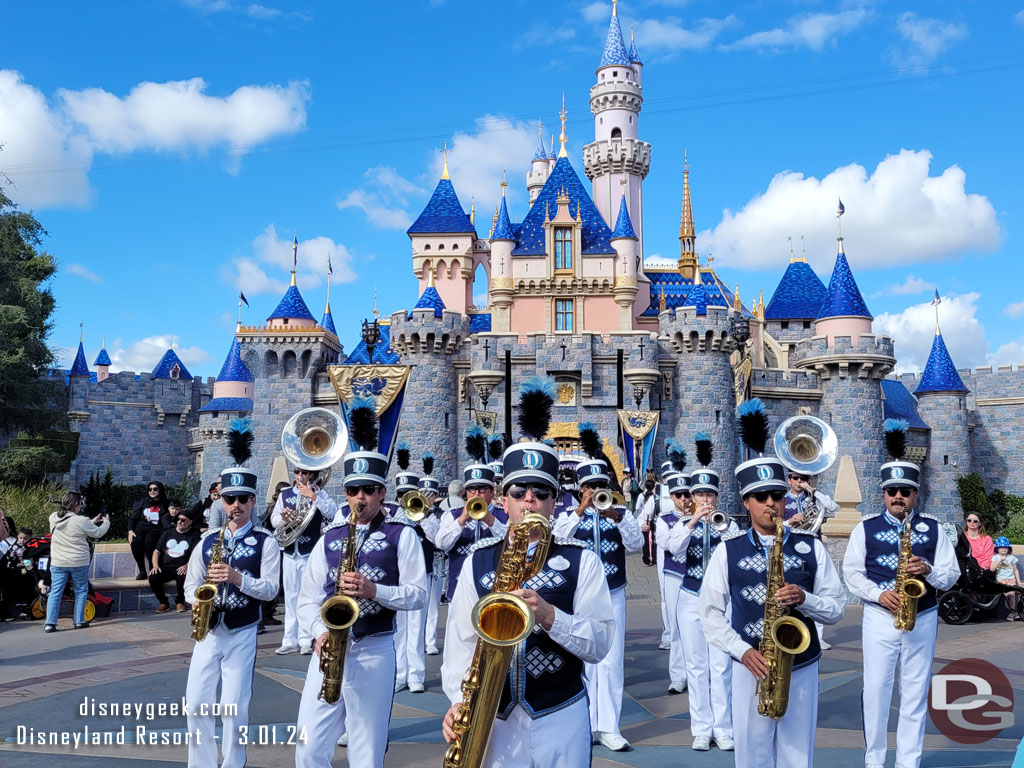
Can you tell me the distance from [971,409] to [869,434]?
10211 mm

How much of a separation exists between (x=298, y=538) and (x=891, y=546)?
6292 millimetres

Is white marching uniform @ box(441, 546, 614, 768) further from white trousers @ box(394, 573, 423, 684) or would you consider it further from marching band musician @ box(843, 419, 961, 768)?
white trousers @ box(394, 573, 423, 684)

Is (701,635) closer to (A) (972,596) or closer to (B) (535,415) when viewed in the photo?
(B) (535,415)

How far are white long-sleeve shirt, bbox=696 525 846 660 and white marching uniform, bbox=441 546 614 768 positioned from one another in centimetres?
129

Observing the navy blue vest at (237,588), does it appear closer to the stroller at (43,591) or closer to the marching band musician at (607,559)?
the marching band musician at (607,559)

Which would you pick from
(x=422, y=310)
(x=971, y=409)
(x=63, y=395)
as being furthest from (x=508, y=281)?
(x=971, y=409)

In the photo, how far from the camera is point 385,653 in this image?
16.3ft

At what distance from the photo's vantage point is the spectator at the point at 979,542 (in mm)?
12570

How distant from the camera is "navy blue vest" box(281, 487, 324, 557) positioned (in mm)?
9906

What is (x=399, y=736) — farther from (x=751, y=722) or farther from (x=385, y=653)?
(x=751, y=722)

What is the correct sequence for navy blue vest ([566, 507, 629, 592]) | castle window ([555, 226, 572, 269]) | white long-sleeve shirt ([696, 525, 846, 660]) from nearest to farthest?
1. white long-sleeve shirt ([696, 525, 846, 660])
2. navy blue vest ([566, 507, 629, 592])
3. castle window ([555, 226, 572, 269])

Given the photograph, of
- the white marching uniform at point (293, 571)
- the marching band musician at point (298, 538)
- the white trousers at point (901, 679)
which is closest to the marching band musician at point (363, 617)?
the white trousers at point (901, 679)

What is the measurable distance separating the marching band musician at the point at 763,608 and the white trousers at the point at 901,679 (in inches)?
49.3

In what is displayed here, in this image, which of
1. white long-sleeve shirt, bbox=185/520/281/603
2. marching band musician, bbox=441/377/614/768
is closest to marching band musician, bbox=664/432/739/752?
marching band musician, bbox=441/377/614/768
